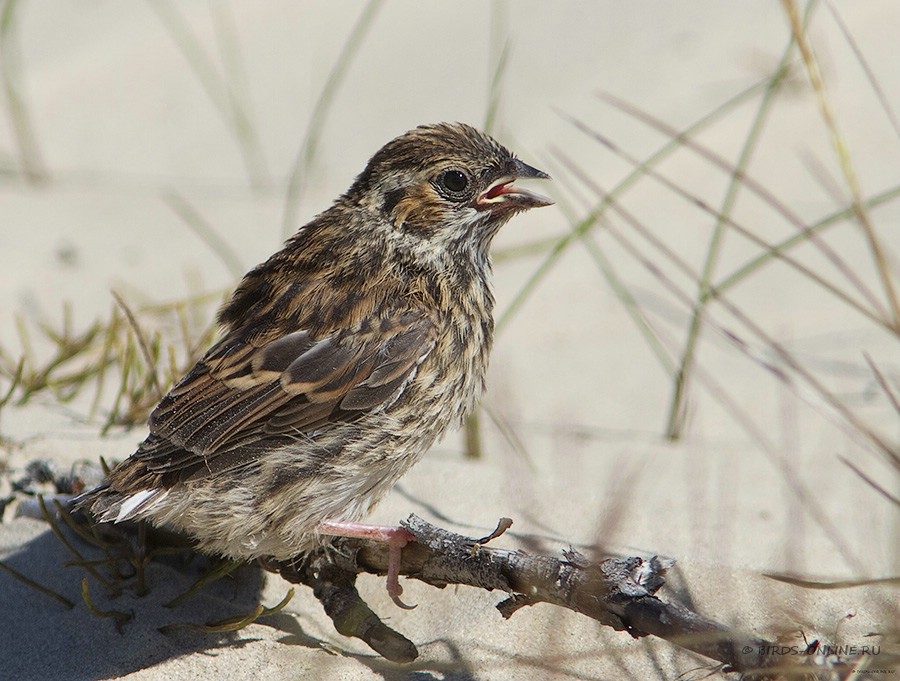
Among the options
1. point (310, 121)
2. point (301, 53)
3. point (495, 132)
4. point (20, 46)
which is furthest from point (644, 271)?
point (20, 46)

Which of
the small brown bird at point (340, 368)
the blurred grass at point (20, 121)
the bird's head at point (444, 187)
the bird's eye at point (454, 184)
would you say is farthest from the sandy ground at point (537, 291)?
the bird's eye at point (454, 184)

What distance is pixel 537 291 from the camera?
7109 mm

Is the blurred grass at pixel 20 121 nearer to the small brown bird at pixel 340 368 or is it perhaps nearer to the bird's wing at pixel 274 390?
the small brown bird at pixel 340 368

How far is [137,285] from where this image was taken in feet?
23.6

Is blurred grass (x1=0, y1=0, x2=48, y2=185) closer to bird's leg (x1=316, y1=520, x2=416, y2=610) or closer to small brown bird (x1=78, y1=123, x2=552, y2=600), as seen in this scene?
small brown bird (x1=78, y1=123, x2=552, y2=600)

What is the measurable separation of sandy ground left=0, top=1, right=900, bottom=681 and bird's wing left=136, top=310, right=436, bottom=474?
48 cm

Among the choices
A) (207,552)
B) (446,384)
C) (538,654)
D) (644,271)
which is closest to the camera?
(538,654)

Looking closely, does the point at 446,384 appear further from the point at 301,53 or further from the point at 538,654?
the point at 301,53

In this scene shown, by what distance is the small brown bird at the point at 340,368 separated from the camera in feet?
11.8

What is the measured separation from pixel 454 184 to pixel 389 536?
1529 millimetres

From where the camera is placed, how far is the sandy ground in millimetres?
3480

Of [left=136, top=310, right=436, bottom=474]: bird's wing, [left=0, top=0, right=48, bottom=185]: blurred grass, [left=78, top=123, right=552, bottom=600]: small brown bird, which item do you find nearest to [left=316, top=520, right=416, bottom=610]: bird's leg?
[left=78, top=123, right=552, bottom=600]: small brown bird

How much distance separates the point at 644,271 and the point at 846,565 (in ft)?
10.7

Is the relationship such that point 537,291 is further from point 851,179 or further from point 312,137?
point 851,179
